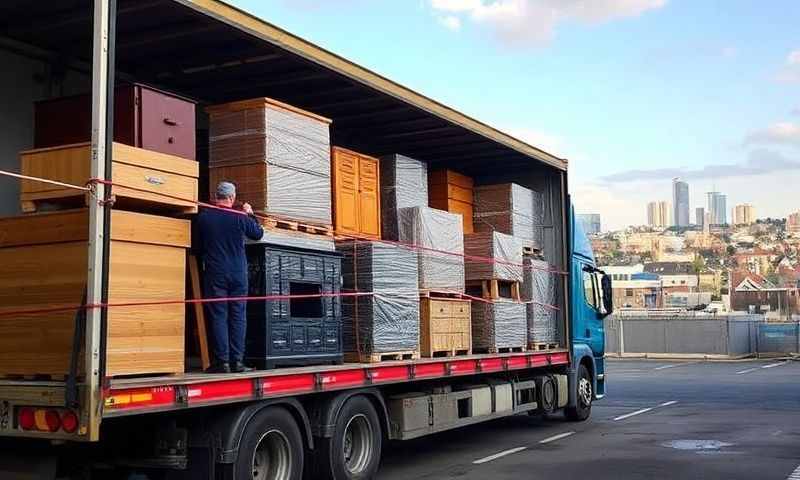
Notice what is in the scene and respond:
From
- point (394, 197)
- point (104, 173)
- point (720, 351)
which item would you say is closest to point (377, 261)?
point (394, 197)

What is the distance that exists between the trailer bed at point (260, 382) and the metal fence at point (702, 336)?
101 ft

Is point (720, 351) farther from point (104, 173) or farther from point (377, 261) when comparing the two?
point (104, 173)

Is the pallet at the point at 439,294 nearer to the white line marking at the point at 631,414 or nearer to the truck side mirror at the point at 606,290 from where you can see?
the truck side mirror at the point at 606,290

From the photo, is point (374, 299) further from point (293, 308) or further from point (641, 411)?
point (641, 411)

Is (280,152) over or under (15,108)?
under

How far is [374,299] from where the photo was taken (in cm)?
895

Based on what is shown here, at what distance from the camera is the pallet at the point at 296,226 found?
25.3 ft

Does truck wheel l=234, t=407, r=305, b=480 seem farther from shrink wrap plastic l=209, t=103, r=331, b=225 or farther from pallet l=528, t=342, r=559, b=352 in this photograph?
pallet l=528, t=342, r=559, b=352

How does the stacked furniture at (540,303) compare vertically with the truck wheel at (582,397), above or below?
above

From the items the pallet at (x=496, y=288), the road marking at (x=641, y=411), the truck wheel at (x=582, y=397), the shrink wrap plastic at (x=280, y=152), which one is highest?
the shrink wrap plastic at (x=280, y=152)

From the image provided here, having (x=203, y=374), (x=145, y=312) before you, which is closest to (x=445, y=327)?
(x=203, y=374)

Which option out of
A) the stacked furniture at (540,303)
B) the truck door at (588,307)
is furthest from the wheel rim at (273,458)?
the truck door at (588,307)

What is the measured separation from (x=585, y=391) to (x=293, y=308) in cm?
801

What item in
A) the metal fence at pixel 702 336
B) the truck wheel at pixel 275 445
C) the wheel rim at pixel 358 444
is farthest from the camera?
the metal fence at pixel 702 336
